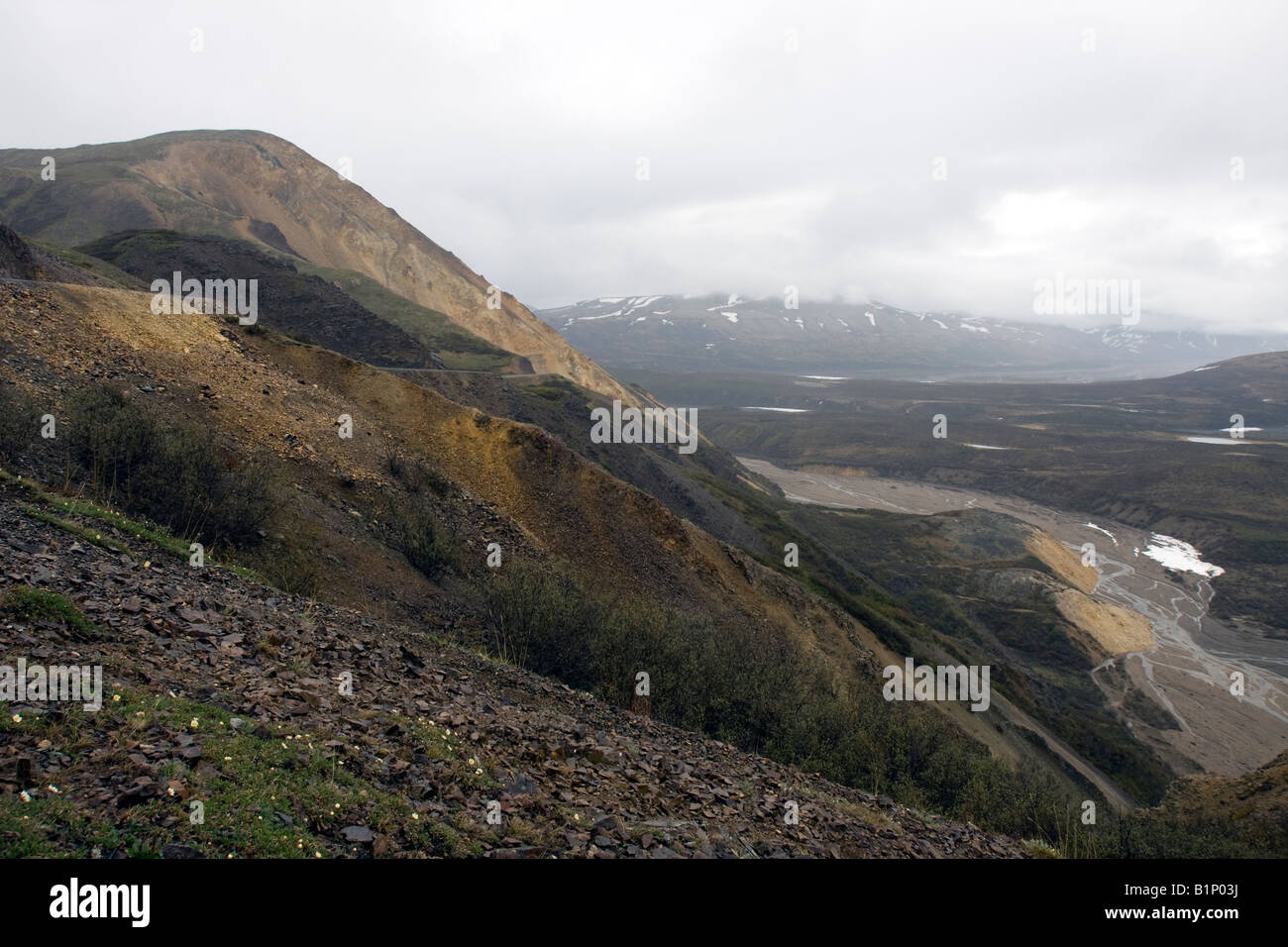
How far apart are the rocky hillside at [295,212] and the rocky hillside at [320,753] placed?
75086mm

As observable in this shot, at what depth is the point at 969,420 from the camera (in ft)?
644

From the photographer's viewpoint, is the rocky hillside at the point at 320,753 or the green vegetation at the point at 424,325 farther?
the green vegetation at the point at 424,325

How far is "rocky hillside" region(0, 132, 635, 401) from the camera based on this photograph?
251ft

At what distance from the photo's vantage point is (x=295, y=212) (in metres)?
92.4

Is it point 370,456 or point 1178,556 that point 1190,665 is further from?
point 370,456

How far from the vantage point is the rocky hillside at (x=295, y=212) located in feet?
251

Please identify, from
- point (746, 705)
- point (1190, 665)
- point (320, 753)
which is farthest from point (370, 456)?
point (1190, 665)

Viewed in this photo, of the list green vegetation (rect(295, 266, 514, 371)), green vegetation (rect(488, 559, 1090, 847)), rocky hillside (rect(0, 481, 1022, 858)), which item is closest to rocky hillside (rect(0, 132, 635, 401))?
green vegetation (rect(295, 266, 514, 371))

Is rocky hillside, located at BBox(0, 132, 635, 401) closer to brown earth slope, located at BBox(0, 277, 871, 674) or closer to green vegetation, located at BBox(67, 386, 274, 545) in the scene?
brown earth slope, located at BBox(0, 277, 871, 674)

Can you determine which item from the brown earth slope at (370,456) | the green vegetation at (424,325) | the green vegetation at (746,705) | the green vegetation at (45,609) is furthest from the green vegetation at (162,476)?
the green vegetation at (424,325)

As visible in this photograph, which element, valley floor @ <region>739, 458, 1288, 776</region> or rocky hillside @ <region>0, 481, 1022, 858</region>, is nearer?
rocky hillside @ <region>0, 481, 1022, 858</region>

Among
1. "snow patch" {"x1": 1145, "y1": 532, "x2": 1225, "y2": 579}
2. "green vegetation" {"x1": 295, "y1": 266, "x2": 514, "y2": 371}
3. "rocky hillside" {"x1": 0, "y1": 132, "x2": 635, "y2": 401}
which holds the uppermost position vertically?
"rocky hillside" {"x1": 0, "y1": 132, "x2": 635, "y2": 401}

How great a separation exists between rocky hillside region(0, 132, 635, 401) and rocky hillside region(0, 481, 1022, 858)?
75086 mm

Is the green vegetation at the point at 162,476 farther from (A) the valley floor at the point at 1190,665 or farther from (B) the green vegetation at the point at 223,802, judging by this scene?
(A) the valley floor at the point at 1190,665
